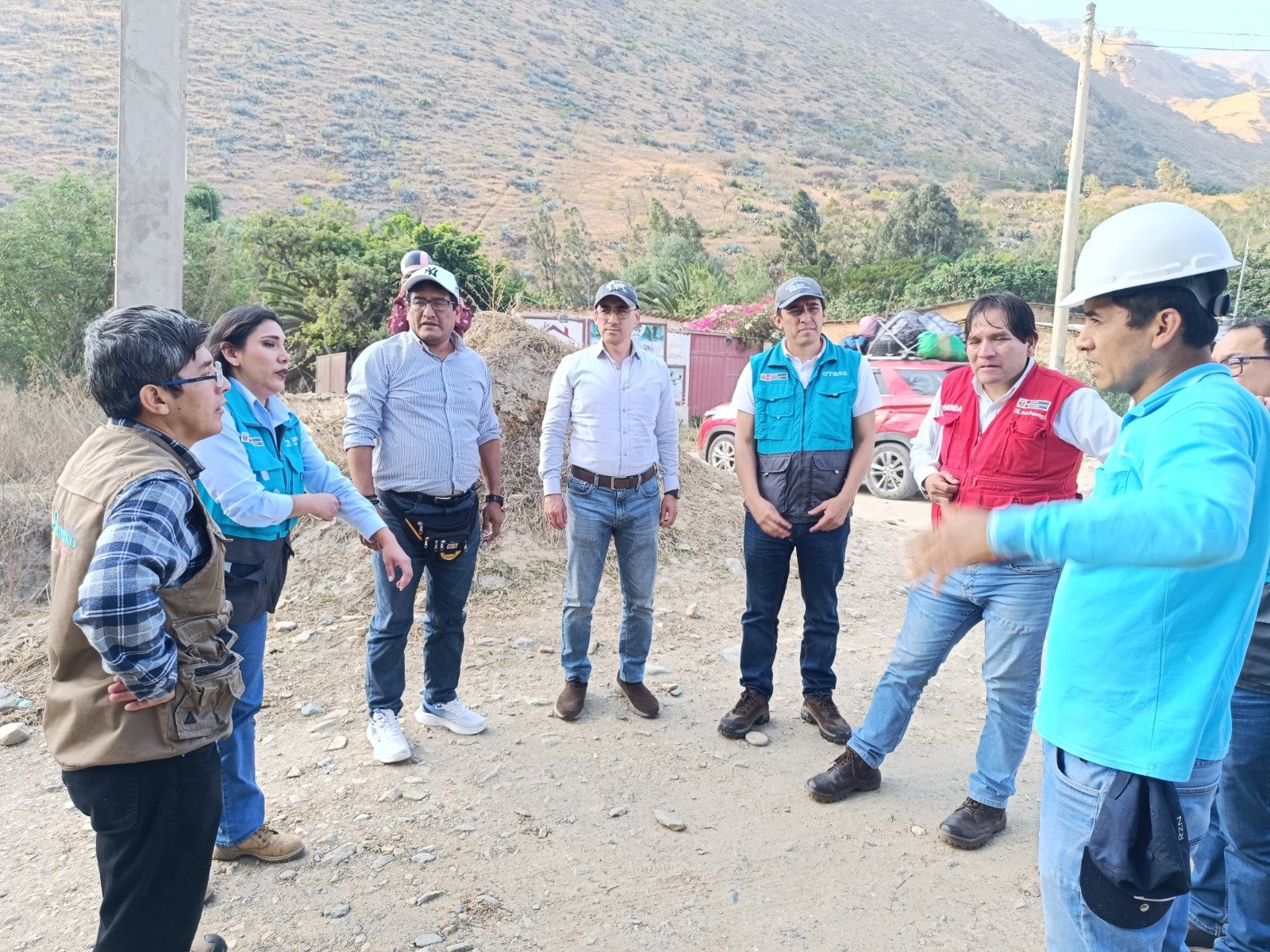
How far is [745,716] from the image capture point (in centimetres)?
412

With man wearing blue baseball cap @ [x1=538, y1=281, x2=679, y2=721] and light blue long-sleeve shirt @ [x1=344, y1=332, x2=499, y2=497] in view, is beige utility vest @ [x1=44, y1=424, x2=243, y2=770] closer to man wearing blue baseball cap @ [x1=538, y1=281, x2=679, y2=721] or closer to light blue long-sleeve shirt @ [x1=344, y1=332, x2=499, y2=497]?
light blue long-sleeve shirt @ [x1=344, y1=332, x2=499, y2=497]

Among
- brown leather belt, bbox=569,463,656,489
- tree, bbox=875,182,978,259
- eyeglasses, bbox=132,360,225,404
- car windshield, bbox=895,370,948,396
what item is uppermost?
tree, bbox=875,182,978,259

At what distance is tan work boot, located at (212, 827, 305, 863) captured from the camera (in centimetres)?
299

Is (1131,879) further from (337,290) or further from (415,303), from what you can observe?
(337,290)

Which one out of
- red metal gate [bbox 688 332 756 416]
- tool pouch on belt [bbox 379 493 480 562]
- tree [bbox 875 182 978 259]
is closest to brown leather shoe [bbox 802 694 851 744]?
tool pouch on belt [bbox 379 493 480 562]

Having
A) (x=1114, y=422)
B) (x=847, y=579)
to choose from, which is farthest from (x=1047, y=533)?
(x=847, y=579)

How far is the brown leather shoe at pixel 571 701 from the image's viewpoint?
4.26 m

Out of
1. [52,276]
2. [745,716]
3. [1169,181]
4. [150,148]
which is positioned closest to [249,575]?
[150,148]

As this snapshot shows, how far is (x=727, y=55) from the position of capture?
6688cm

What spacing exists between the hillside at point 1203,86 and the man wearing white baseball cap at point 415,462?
3285 inches

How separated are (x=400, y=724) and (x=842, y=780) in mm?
2029

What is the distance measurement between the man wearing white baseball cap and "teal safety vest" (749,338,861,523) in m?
1.37

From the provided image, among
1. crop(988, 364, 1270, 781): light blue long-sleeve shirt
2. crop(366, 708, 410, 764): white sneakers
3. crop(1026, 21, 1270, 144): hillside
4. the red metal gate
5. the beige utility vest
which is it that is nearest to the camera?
crop(988, 364, 1270, 781): light blue long-sleeve shirt

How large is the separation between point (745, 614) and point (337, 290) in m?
13.4
